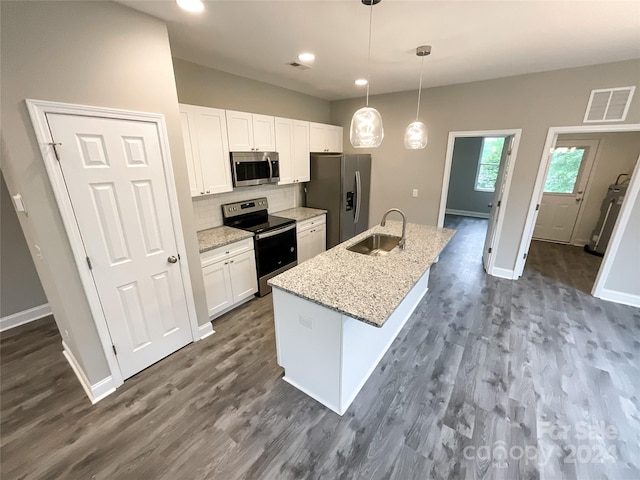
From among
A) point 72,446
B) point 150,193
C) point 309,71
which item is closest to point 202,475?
point 72,446

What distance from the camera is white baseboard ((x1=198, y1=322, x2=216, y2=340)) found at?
266cm

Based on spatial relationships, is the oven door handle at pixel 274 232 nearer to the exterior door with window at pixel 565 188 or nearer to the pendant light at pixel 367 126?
the pendant light at pixel 367 126

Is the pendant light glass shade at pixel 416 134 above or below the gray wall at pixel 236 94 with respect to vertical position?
below

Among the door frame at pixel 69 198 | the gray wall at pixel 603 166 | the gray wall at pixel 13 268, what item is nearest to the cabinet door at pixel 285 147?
the door frame at pixel 69 198

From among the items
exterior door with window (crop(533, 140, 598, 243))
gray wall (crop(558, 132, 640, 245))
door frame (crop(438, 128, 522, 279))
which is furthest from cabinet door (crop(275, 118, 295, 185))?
gray wall (crop(558, 132, 640, 245))

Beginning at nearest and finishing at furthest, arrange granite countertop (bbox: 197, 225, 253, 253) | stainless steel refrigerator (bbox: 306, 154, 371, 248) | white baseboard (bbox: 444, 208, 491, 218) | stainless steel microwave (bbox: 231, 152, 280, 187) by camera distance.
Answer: granite countertop (bbox: 197, 225, 253, 253), stainless steel microwave (bbox: 231, 152, 280, 187), stainless steel refrigerator (bbox: 306, 154, 371, 248), white baseboard (bbox: 444, 208, 491, 218)

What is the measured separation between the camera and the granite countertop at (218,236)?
2.70 meters

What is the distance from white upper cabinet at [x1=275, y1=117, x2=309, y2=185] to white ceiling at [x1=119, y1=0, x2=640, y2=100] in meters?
0.66

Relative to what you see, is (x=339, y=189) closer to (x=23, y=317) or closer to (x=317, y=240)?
(x=317, y=240)

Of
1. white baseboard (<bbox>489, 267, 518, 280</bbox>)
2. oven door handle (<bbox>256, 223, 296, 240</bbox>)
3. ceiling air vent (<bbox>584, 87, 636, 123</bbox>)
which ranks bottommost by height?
white baseboard (<bbox>489, 267, 518, 280</bbox>)

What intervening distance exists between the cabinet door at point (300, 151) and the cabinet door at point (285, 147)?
2.6 inches

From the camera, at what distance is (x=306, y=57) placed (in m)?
2.63

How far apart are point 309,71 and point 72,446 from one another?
394 centimetres

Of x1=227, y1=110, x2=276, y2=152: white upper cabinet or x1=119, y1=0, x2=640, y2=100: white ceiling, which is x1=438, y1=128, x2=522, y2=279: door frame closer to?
x1=119, y1=0, x2=640, y2=100: white ceiling
